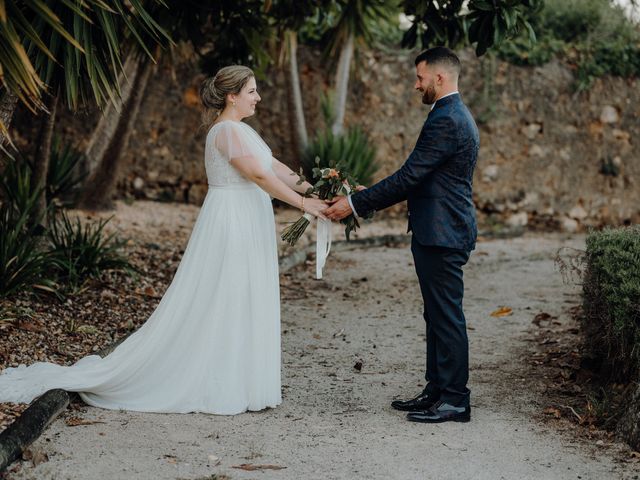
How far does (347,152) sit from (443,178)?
6.83 meters

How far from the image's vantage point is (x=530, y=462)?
14.3 feet

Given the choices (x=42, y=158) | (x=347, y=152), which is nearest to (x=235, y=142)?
(x=42, y=158)

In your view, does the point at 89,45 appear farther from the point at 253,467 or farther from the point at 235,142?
the point at 253,467

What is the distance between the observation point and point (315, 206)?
546 cm

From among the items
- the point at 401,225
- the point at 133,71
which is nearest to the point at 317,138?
the point at 401,225

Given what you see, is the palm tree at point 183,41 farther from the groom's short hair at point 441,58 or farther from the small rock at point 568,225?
the small rock at point 568,225

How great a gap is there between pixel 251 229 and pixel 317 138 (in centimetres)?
694

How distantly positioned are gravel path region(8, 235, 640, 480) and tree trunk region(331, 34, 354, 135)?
526 cm

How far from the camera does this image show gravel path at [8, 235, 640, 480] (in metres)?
4.16

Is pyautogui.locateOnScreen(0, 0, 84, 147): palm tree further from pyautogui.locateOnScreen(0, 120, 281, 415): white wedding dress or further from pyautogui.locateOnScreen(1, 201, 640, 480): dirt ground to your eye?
pyautogui.locateOnScreen(1, 201, 640, 480): dirt ground

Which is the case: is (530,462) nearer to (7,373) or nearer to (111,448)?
(111,448)

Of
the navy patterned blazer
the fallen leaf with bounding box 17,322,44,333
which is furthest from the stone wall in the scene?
the navy patterned blazer

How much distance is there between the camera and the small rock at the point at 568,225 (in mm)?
13477

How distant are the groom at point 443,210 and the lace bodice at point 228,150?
32.7 inches
